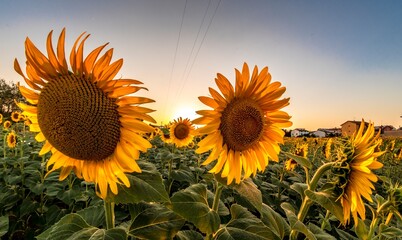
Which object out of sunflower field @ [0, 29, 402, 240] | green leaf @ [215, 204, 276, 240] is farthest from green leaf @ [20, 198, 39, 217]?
green leaf @ [215, 204, 276, 240]

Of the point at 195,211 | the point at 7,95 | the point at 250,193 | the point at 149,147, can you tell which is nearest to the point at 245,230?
the point at 250,193

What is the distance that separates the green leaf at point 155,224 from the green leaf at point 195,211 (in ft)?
0.27

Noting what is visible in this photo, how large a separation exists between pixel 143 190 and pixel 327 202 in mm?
1252

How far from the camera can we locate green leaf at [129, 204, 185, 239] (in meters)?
1.52

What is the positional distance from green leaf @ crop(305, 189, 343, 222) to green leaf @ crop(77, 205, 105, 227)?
136 cm

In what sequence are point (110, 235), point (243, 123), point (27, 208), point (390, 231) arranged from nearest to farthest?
point (110, 235) < point (243, 123) < point (390, 231) < point (27, 208)

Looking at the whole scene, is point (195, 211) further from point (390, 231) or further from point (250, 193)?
point (390, 231)

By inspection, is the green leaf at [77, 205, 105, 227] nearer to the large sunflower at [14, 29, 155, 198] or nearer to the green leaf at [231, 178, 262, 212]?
the large sunflower at [14, 29, 155, 198]

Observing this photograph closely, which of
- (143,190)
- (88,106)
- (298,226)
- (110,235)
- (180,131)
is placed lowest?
(110,235)

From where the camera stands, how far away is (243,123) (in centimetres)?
192

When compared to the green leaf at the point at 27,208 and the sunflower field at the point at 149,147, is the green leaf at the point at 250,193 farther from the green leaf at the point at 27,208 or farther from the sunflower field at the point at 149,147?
the green leaf at the point at 27,208

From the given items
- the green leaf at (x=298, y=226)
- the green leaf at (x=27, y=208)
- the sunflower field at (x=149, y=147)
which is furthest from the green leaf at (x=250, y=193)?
the green leaf at (x=27, y=208)

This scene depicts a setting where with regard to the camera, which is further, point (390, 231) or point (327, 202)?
point (390, 231)

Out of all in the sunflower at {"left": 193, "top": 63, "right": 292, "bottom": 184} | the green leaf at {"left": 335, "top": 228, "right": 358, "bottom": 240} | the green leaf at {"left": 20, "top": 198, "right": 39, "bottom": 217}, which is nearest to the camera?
the sunflower at {"left": 193, "top": 63, "right": 292, "bottom": 184}
